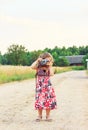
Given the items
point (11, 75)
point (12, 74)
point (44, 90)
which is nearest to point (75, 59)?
point (12, 74)

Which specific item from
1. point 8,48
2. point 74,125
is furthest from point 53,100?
point 8,48

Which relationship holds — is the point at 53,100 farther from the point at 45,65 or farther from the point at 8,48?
the point at 8,48

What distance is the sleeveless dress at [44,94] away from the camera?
1183cm


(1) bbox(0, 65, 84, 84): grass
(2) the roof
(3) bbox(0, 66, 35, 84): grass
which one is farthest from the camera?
(2) the roof

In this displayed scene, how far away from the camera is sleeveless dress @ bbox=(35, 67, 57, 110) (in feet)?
38.8

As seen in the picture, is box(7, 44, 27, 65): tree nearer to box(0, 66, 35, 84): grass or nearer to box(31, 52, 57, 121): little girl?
box(0, 66, 35, 84): grass

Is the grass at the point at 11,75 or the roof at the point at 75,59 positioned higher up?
the roof at the point at 75,59

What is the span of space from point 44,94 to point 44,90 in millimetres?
93

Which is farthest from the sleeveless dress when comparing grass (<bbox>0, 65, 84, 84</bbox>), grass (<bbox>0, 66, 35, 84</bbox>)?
grass (<bbox>0, 66, 35, 84</bbox>)

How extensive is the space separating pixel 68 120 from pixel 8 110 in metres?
2.76

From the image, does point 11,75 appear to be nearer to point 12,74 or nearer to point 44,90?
point 12,74

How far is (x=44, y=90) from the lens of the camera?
39.0 ft

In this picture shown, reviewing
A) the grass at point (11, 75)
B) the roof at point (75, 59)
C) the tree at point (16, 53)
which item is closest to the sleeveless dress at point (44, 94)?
the grass at point (11, 75)

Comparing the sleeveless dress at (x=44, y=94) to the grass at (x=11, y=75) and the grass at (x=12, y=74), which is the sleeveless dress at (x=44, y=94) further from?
the grass at (x=11, y=75)
